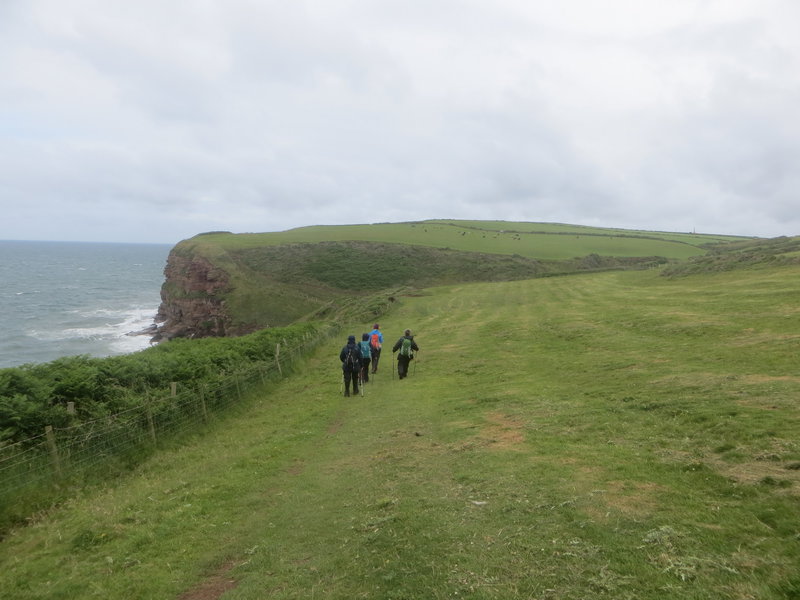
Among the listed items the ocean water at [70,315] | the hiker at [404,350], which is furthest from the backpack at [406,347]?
the ocean water at [70,315]

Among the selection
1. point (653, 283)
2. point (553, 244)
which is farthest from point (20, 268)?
point (653, 283)

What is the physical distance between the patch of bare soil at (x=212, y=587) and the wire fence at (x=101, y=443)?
5.87 metres

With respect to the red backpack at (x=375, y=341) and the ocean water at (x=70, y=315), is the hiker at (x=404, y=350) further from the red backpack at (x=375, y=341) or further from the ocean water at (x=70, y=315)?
the ocean water at (x=70, y=315)

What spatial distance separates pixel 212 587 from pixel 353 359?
42.4 feet

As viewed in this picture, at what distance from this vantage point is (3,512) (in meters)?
9.96

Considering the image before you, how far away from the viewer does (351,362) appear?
19766 millimetres

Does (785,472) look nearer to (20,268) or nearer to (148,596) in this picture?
(148,596)

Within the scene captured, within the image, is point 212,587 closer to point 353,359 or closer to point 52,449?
point 52,449

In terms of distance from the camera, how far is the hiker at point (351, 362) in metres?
19.4

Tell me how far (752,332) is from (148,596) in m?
22.8

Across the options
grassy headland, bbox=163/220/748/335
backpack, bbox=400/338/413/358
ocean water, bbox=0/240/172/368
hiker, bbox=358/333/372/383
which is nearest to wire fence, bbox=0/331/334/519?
hiker, bbox=358/333/372/383

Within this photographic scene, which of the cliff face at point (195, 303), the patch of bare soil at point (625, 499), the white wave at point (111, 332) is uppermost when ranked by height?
the patch of bare soil at point (625, 499)

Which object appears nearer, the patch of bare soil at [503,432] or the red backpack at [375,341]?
the patch of bare soil at [503,432]

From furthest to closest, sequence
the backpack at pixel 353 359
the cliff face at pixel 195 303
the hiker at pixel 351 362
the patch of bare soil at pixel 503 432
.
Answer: the cliff face at pixel 195 303, the backpack at pixel 353 359, the hiker at pixel 351 362, the patch of bare soil at pixel 503 432
